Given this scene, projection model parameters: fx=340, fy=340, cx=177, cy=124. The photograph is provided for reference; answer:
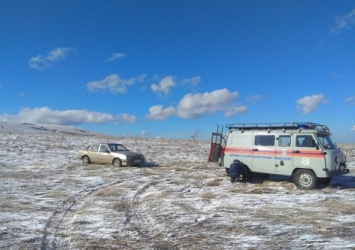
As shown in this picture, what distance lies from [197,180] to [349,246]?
943cm

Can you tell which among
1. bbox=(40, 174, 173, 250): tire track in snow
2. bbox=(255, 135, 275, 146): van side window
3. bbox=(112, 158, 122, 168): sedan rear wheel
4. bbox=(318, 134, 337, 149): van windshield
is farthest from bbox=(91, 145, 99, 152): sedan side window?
bbox=(318, 134, 337, 149): van windshield

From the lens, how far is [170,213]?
9.31 metres

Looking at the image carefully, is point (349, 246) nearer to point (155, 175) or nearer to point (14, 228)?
point (14, 228)

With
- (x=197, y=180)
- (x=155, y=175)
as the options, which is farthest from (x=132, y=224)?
(x=155, y=175)

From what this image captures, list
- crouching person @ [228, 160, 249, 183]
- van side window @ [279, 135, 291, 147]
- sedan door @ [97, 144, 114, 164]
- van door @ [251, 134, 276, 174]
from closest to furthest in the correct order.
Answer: van side window @ [279, 135, 291, 147] → van door @ [251, 134, 276, 174] → crouching person @ [228, 160, 249, 183] → sedan door @ [97, 144, 114, 164]

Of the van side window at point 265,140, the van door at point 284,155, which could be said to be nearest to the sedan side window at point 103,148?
the van side window at point 265,140

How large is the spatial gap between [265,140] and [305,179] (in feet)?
7.48

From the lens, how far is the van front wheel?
514 inches

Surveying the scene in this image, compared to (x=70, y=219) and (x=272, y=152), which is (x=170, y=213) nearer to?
(x=70, y=219)

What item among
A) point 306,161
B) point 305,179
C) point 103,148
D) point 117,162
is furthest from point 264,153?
point 103,148

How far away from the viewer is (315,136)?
13062mm

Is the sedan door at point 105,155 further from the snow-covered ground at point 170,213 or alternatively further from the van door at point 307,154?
the van door at point 307,154

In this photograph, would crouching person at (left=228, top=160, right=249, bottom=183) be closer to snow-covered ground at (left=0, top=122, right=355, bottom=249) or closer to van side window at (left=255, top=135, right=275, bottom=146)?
snow-covered ground at (left=0, top=122, right=355, bottom=249)

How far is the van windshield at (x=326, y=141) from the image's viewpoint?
13.1 metres
